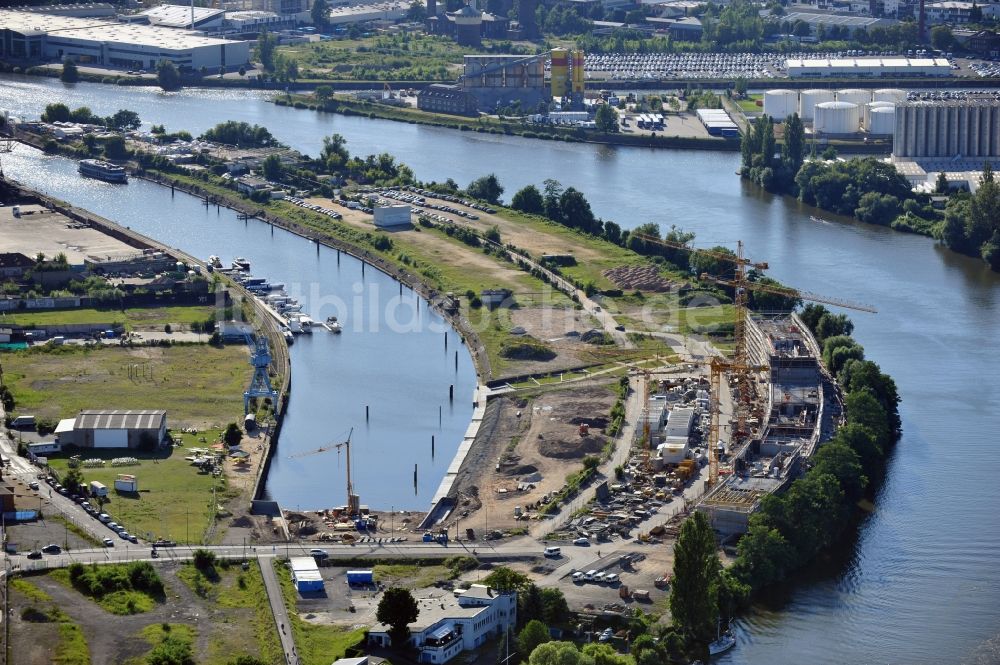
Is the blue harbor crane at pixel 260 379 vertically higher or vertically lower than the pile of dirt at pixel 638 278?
lower

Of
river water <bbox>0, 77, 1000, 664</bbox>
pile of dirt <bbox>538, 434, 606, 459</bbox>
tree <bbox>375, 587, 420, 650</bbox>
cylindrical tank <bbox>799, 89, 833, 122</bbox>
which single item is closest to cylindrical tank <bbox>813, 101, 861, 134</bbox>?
cylindrical tank <bbox>799, 89, 833, 122</bbox>

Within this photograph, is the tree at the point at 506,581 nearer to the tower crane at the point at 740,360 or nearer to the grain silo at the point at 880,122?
the tower crane at the point at 740,360

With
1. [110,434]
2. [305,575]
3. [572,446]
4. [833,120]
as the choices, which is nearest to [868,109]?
[833,120]

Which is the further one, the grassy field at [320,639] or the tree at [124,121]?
the tree at [124,121]

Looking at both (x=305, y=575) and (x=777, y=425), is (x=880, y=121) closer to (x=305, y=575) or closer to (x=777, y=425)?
(x=777, y=425)

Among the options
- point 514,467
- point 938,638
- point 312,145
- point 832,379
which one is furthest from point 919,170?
point 938,638

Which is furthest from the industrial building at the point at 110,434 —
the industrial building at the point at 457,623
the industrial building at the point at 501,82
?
the industrial building at the point at 501,82

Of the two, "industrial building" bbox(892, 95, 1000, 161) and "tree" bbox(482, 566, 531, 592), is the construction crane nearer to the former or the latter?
"tree" bbox(482, 566, 531, 592)
